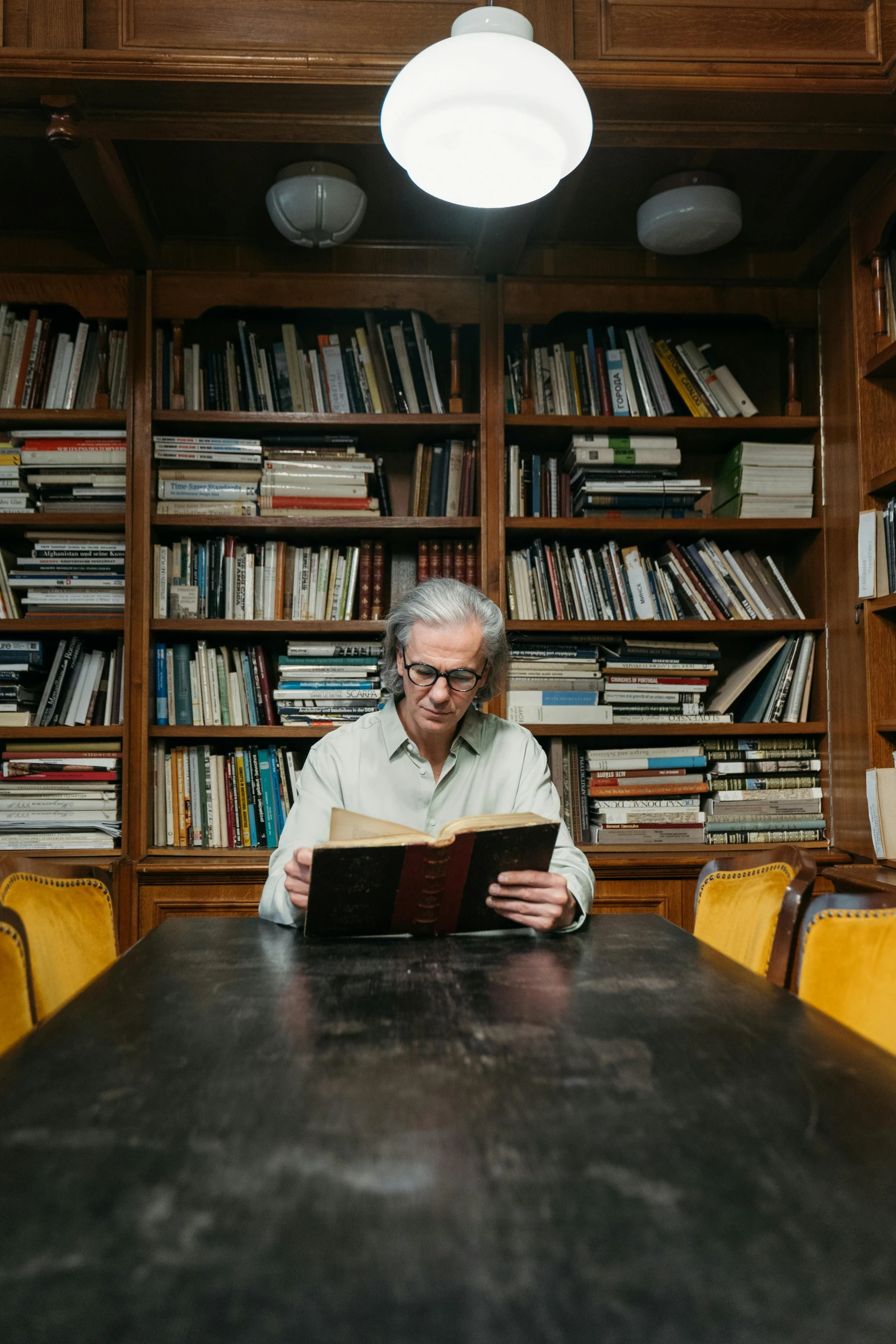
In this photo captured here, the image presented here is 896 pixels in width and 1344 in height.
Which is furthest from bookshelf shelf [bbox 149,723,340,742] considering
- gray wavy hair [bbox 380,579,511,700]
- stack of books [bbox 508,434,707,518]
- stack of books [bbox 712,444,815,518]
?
stack of books [bbox 712,444,815,518]

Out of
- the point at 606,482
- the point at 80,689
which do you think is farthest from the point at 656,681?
the point at 80,689

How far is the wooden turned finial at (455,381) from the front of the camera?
9.26ft

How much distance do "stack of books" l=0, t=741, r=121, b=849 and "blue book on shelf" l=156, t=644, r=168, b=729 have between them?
180mm

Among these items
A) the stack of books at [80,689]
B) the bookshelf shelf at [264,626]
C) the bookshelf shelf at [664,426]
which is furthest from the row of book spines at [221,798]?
the bookshelf shelf at [664,426]

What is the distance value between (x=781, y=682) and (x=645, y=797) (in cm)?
56

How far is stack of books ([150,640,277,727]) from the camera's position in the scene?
280cm

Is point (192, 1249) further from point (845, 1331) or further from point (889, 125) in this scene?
point (889, 125)

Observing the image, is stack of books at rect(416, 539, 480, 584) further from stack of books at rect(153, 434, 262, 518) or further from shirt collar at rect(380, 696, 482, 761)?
shirt collar at rect(380, 696, 482, 761)

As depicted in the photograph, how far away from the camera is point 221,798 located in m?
2.79

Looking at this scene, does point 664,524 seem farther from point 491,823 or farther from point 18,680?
point 18,680

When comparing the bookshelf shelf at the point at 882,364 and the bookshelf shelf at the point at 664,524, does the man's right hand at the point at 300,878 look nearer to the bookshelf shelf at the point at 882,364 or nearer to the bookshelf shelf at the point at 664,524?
the bookshelf shelf at the point at 664,524

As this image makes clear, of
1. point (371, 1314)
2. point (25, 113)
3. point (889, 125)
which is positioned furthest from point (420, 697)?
point (889, 125)

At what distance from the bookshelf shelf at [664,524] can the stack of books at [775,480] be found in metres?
0.05

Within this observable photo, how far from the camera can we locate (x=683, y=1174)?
2.09 ft
